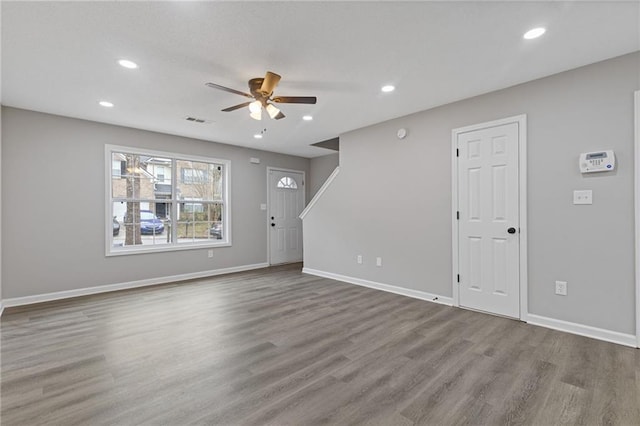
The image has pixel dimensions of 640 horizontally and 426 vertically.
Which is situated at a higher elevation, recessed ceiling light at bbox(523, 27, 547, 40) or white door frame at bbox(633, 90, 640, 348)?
recessed ceiling light at bbox(523, 27, 547, 40)

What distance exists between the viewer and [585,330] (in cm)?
277

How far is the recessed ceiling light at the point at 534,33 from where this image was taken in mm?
2234

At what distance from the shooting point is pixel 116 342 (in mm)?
2707

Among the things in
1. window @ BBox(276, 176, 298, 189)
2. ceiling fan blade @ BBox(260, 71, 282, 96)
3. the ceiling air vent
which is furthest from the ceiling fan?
window @ BBox(276, 176, 298, 189)

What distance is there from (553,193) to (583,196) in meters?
0.23

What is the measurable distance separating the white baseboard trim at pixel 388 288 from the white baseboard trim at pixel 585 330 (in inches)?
36.1

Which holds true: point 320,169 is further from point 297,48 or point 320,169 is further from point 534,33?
point 534,33

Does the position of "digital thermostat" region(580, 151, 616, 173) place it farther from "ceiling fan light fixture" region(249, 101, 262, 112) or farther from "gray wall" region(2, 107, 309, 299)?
"gray wall" region(2, 107, 309, 299)

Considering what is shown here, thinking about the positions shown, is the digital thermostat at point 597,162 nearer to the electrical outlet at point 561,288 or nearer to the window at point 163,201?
the electrical outlet at point 561,288

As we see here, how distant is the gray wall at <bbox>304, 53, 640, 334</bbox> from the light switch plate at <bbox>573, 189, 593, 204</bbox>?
4cm

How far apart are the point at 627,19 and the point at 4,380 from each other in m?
5.17

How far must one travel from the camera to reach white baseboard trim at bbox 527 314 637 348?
2566 millimetres

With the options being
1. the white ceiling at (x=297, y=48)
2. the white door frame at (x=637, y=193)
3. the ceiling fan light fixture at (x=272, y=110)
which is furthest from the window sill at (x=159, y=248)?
the white door frame at (x=637, y=193)

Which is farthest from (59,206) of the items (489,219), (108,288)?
(489,219)
